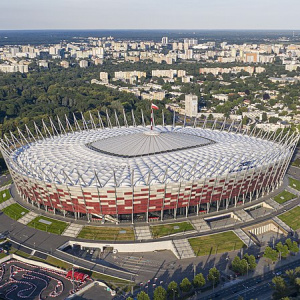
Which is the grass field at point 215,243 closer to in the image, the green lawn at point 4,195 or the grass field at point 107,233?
the grass field at point 107,233

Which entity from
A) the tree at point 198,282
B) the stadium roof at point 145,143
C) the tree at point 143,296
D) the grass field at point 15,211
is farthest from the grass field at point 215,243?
the grass field at point 15,211

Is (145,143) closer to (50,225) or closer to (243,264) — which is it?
(50,225)

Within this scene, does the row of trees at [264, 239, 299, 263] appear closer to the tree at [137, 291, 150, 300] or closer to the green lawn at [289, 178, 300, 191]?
the tree at [137, 291, 150, 300]

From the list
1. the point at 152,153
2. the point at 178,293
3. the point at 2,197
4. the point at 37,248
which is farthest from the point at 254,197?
the point at 2,197

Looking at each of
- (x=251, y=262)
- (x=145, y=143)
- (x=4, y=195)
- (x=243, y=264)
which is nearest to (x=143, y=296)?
(x=243, y=264)

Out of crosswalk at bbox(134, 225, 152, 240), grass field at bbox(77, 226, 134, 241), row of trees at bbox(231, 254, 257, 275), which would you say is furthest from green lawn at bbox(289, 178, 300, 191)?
grass field at bbox(77, 226, 134, 241)

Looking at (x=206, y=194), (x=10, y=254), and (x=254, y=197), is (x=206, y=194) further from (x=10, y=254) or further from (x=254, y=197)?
(x=10, y=254)
